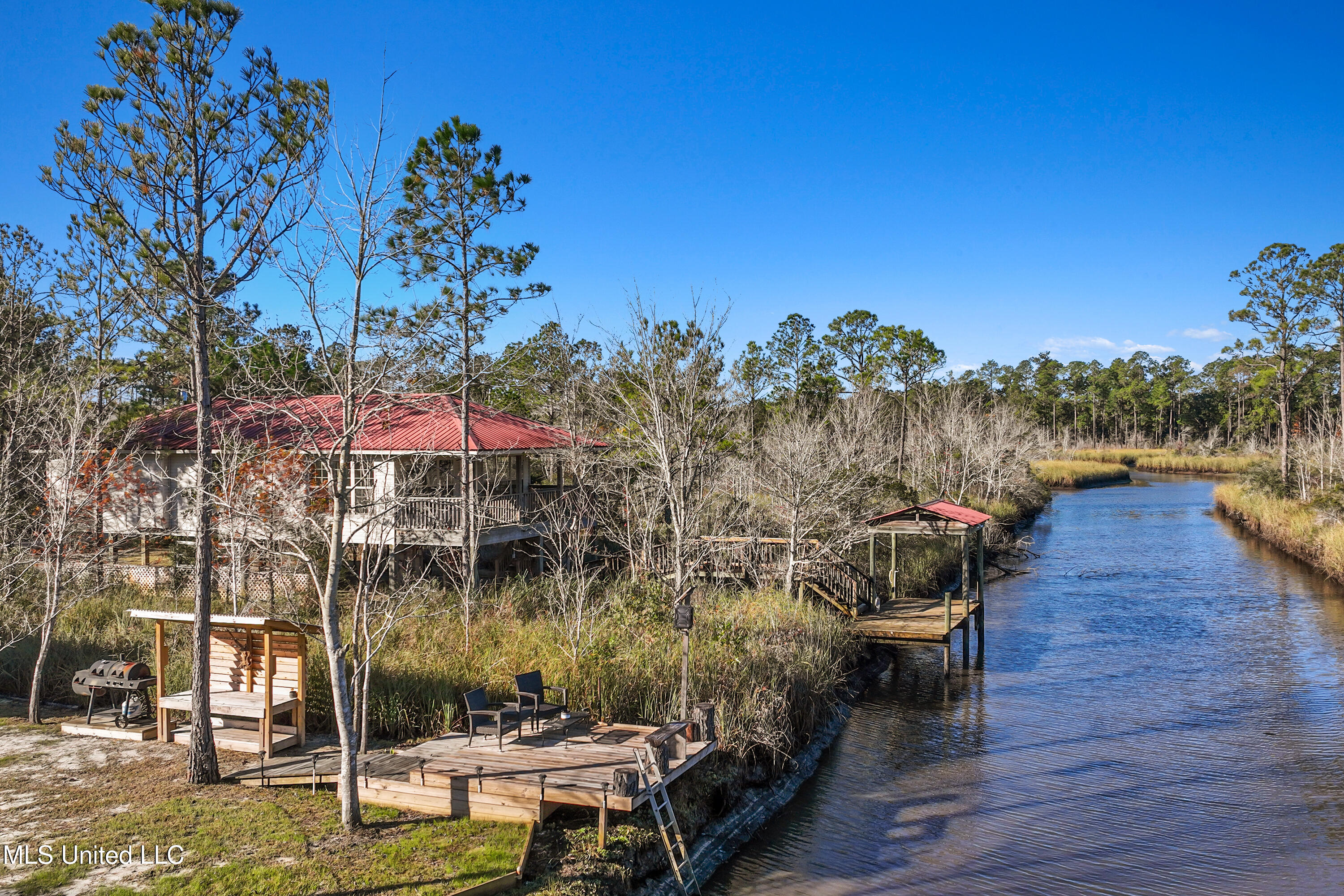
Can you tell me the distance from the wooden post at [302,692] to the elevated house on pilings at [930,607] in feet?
36.5

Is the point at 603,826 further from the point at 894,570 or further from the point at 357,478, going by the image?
the point at 894,570

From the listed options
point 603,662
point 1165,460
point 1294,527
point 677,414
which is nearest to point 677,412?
point 677,414

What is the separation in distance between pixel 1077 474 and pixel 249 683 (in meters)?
62.9

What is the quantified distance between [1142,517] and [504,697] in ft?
138

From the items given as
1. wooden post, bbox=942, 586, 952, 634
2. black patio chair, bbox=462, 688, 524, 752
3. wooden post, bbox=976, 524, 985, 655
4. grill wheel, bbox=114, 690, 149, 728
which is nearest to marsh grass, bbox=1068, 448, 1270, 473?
wooden post, bbox=976, 524, 985, 655

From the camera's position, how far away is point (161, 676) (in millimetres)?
10867

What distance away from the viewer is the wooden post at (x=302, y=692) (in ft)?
33.9

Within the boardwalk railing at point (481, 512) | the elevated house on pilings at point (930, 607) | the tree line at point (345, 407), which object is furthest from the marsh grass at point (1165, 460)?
Answer: the boardwalk railing at point (481, 512)

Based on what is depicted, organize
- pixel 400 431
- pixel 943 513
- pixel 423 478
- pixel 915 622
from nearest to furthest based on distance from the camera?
1. pixel 915 622
2. pixel 943 513
3. pixel 423 478
4. pixel 400 431

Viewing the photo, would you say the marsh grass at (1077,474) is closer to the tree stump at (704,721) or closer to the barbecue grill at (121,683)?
the tree stump at (704,721)

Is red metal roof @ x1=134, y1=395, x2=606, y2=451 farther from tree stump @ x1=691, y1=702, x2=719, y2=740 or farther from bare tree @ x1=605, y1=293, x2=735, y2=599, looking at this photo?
tree stump @ x1=691, y1=702, x2=719, y2=740

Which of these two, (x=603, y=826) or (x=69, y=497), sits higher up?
(x=69, y=497)

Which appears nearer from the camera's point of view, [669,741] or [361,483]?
[361,483]

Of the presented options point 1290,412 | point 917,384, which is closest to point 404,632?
point 917,384
